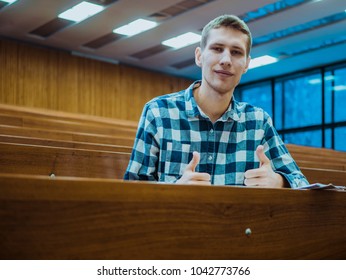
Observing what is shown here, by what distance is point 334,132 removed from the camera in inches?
95.3

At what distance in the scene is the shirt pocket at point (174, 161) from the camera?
447 millimetres

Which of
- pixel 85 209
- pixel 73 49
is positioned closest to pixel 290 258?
Result: pixel 85 209

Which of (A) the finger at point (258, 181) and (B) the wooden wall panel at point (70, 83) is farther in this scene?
(B) the wooden wall panel at point (70, 83)

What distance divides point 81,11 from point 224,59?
1.49m

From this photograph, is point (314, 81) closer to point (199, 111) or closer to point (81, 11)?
point (81, 11)

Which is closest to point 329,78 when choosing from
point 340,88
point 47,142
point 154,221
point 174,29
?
point 340,88

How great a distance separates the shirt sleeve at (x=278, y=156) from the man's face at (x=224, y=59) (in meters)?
0.06

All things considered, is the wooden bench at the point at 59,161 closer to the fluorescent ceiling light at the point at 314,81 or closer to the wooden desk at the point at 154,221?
the wooden desk at the point at 154,221

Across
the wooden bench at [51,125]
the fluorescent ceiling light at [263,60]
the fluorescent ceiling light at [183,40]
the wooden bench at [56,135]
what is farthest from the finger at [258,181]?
the fluorescent ceiling light at [263,60]

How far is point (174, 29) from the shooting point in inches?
79.6

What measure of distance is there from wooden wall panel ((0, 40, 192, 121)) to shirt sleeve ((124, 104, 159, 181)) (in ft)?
6.15

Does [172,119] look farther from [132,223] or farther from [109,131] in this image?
[109,131]

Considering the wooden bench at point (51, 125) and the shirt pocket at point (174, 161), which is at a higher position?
the wooden bench at point (51, 125)

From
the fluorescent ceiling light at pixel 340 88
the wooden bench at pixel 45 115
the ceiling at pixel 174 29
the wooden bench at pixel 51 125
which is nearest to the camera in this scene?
the wooden bench at pixel 51 125
